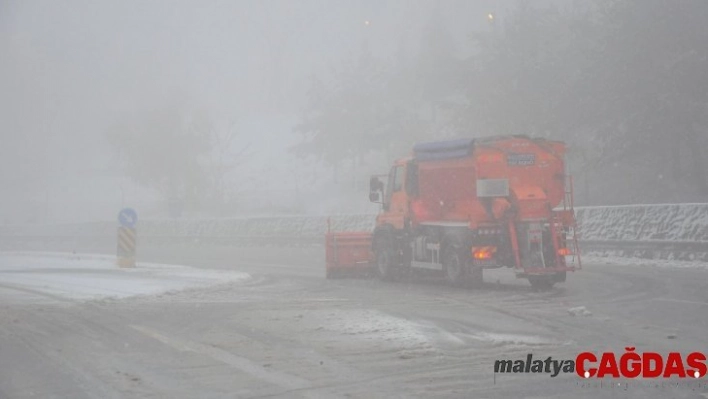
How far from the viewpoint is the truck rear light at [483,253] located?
56.8 ft

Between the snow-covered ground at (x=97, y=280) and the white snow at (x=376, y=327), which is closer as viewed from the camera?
the white snow at (x=376, y=327)

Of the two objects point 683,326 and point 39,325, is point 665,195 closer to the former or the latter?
point 683,326

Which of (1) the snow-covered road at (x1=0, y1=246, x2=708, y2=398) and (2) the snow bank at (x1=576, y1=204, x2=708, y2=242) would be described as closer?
(1) the snow-covered road at (x1=0, y1=246, x2=708, y2=398)

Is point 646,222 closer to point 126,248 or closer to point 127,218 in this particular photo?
point 127,218

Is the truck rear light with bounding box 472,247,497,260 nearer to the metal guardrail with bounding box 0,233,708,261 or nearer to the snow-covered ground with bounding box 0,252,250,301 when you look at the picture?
the snow-covered ground with bounding box 0,252,250,301

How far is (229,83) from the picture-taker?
153m

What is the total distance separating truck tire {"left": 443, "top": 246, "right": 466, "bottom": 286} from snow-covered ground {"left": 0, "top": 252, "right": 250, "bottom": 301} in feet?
17.7

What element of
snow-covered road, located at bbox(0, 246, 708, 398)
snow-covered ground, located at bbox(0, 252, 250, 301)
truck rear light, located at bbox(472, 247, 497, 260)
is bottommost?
snow-covered road, located at bbox(0, 246, 708, 398)

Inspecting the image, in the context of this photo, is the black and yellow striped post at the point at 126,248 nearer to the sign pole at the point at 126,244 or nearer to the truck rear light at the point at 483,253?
the sign pole at the point at 126,244

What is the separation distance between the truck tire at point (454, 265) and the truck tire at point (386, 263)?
6.38ft

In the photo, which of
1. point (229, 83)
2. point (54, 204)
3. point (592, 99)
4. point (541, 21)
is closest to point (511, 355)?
point (592, 99)

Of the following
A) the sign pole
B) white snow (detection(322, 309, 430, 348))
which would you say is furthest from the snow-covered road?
the sign pole

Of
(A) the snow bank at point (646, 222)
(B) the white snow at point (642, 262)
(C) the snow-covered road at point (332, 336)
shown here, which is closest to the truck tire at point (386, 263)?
(C) the snow-covered road at point (332, 336)

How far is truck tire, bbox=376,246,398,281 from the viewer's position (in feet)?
65.9
